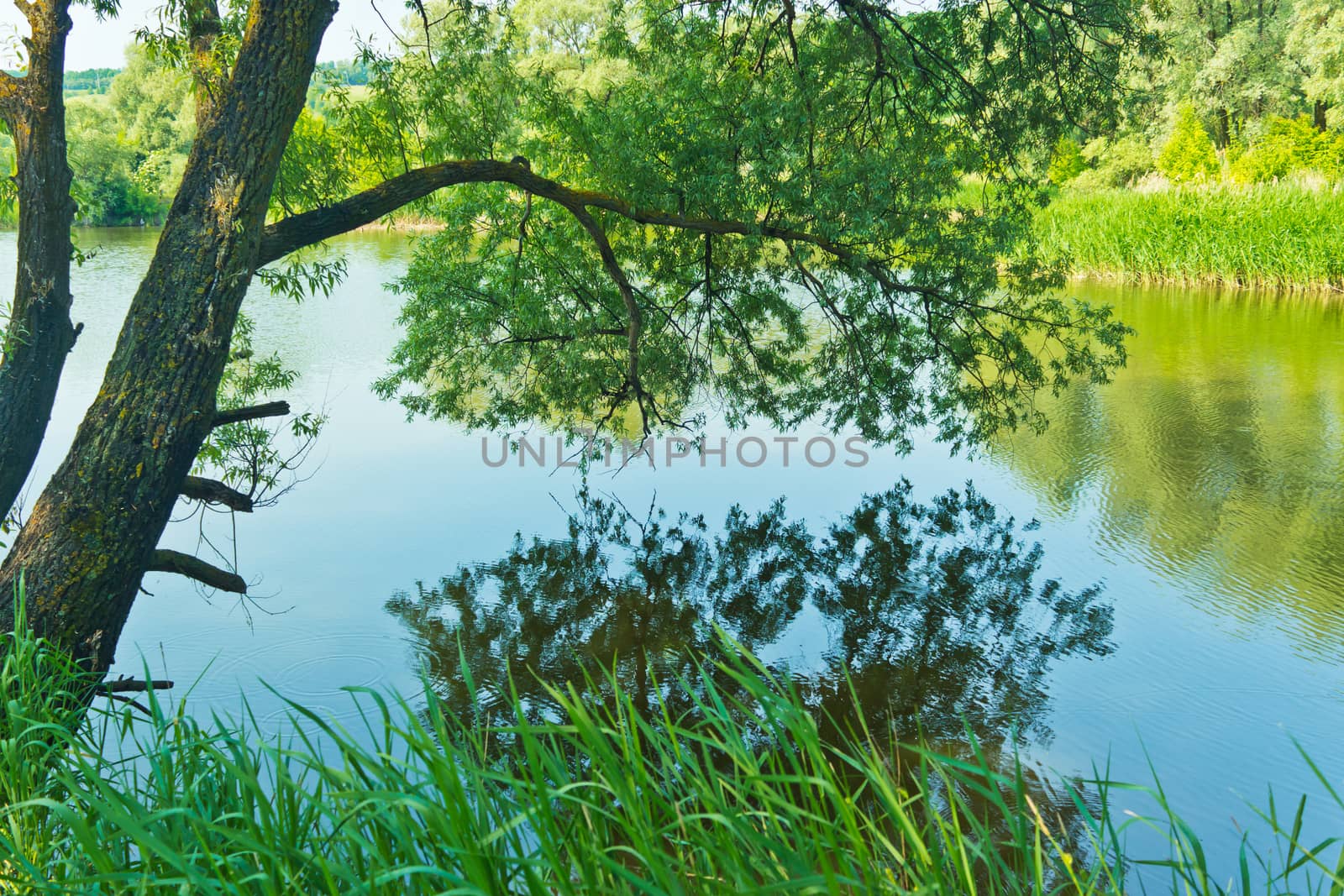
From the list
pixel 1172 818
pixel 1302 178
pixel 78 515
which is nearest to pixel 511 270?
pixel 78 515

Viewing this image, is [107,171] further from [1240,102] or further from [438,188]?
[1240,102]

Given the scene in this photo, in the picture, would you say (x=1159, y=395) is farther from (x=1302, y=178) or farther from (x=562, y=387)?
(x=1302, y=178)

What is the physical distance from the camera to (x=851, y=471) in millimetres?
7758

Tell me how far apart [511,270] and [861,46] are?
2500mm

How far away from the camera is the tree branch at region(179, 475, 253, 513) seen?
417cm

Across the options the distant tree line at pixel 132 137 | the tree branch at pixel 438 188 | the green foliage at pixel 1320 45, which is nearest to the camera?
the tree branch at pixel 438 188

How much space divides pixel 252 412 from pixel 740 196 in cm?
277

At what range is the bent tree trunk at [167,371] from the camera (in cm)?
346

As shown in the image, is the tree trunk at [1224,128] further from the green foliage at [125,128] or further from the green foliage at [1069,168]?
the green foliage at [125,128]

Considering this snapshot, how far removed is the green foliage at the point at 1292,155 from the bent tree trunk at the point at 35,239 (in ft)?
64.6

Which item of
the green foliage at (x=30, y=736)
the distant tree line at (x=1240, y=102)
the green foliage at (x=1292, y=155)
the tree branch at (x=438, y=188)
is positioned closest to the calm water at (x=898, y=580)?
the green foliage at (x=30, y=736)

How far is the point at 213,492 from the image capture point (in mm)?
4289

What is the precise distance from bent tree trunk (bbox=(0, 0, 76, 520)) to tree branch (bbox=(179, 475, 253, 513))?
557mm

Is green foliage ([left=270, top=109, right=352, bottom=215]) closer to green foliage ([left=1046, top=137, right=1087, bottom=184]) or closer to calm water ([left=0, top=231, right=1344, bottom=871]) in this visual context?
calm water ([left=0, top=231, right=1344, bottom=871])
